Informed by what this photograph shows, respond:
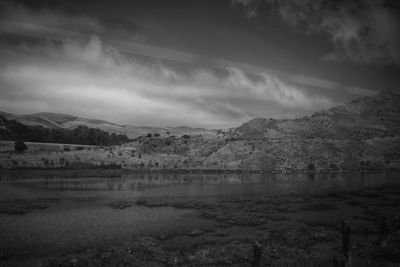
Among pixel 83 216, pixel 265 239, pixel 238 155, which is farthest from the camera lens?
pixel 238 155

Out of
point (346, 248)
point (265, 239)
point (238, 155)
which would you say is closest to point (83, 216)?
point (265, 239)

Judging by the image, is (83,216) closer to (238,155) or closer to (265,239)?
(265,239)

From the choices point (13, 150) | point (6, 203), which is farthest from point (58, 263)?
point (13, 150)

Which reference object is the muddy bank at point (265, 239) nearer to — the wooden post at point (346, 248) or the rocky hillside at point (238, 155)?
the wooden post at point (346, 248)

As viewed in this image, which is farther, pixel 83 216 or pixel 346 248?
pixel 83 216

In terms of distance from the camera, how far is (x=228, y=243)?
1267 inches

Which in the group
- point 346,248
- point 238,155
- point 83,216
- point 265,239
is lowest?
point 83,216

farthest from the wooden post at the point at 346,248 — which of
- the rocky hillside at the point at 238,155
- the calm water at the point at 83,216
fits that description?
the rocky hillside at the point at 238,155

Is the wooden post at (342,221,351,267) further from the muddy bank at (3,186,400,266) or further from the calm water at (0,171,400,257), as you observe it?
the calm water at (0,171,400,257)

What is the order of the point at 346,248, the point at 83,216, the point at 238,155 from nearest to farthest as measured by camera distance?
the point at 346,248 → the point at 83,216 → the point at 238,155

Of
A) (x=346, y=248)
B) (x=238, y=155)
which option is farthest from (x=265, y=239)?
(x=238, y=155)

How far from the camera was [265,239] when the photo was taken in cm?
3359

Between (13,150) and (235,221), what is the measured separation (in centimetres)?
11773

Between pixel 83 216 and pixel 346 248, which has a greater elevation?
pixel 346 248
